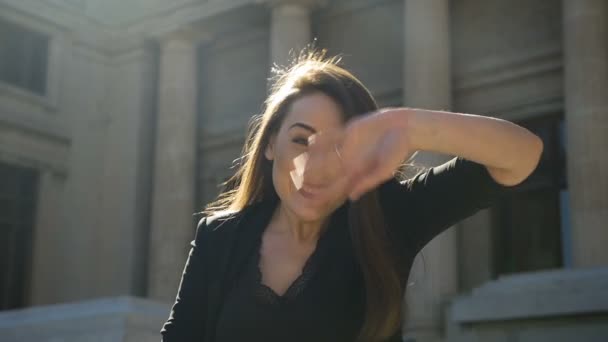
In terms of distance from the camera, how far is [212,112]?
26.1m

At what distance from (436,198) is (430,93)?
17.6 m

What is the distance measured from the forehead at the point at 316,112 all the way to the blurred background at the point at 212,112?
47.9 feet

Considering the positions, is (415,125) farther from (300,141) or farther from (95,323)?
(95,323)

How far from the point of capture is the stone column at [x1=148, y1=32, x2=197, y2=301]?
2336 cm

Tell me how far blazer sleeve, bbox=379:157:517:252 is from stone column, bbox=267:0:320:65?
63.6 feet

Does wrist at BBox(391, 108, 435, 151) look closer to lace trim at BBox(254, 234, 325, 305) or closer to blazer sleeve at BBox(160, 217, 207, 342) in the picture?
lace trim at BBox(254, 234, 325, 305)

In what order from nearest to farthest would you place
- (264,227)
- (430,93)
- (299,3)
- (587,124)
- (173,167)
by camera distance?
(264,227)
(587,124)
(430,93)
(299,3)
(173,167)

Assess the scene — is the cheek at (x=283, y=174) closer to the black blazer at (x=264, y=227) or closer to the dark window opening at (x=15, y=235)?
the black blazer at (x=264, y=227)

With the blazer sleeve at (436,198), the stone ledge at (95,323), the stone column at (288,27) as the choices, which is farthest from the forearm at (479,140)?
the stone column at (288,27)

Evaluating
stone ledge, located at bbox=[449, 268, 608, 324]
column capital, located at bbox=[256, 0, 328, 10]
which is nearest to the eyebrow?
stone ledge, located at bbox=[449, 268, 608, 324]

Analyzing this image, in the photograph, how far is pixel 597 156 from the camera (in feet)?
55.6

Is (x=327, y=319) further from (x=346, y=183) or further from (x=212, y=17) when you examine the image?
(x=212, y=17)

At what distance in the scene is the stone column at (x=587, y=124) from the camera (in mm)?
16516

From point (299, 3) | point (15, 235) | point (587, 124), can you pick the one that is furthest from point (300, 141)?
point (15, 235)
